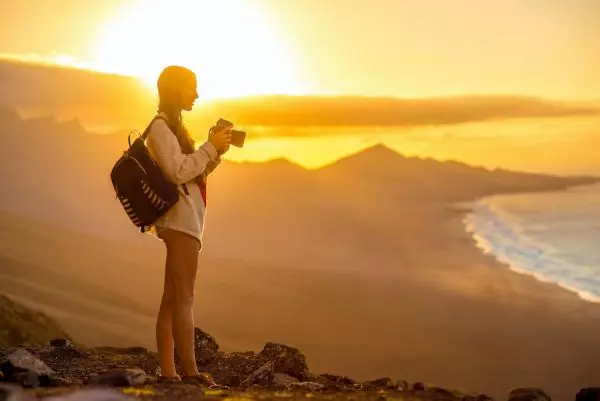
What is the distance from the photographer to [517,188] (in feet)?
155

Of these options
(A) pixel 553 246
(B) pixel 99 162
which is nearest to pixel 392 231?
(A) pixel 553 246

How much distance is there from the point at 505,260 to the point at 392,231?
16.7ft

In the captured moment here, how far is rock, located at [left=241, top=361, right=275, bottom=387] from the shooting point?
312 inches

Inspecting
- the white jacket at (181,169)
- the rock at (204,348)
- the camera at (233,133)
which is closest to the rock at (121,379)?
the white jacket at (181,169)

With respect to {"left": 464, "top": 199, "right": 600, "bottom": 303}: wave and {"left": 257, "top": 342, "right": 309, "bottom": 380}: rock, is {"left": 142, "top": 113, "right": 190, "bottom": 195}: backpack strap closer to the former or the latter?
{"left": 257, "top": 342, "right": 309, "bottom": 380}: rock

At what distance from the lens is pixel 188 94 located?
21.3 feet

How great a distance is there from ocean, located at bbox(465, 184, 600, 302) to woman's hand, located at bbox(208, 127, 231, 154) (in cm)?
1310

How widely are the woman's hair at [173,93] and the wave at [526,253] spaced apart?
13066 mm

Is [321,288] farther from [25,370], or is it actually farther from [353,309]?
[25,370]

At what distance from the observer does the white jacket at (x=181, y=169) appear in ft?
20.5

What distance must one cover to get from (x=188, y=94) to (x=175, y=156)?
0.51 metres

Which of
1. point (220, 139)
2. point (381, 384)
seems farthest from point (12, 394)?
point (381, 384)

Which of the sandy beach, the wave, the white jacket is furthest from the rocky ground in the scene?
the wave

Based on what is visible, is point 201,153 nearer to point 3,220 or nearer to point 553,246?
point 3,220
